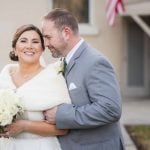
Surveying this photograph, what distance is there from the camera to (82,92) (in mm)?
3547

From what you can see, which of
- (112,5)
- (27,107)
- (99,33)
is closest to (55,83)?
(27,107)

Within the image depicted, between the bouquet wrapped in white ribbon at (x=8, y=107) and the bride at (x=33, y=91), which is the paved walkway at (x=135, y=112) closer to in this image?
the bride at (x=33, y=91)

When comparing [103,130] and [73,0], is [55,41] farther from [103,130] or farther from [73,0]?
[73,0]

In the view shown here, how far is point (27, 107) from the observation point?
363 centimetres

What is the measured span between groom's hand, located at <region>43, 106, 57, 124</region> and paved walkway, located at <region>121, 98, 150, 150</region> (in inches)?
202

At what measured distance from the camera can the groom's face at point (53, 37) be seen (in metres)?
3.56

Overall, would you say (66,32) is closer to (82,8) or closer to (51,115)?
(51,115)

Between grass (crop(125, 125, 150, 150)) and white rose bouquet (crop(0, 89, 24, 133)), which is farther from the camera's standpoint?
grass (crop(125, 125, 150, 150))

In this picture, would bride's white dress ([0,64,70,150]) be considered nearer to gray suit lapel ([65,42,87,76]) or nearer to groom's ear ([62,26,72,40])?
gray suit lapel ([65,42,87,76])

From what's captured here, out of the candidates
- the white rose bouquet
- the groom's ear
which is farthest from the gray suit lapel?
the white rose bouquet

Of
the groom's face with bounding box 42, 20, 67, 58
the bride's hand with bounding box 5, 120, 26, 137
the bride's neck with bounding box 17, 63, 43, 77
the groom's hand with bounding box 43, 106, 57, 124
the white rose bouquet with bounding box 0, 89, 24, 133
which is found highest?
the groom's face with bounding box 42, 20, 67, 58

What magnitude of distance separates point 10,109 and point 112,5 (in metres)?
10.1

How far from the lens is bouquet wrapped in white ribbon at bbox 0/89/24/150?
11.5 ft

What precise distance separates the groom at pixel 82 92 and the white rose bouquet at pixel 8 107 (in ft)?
0.65
